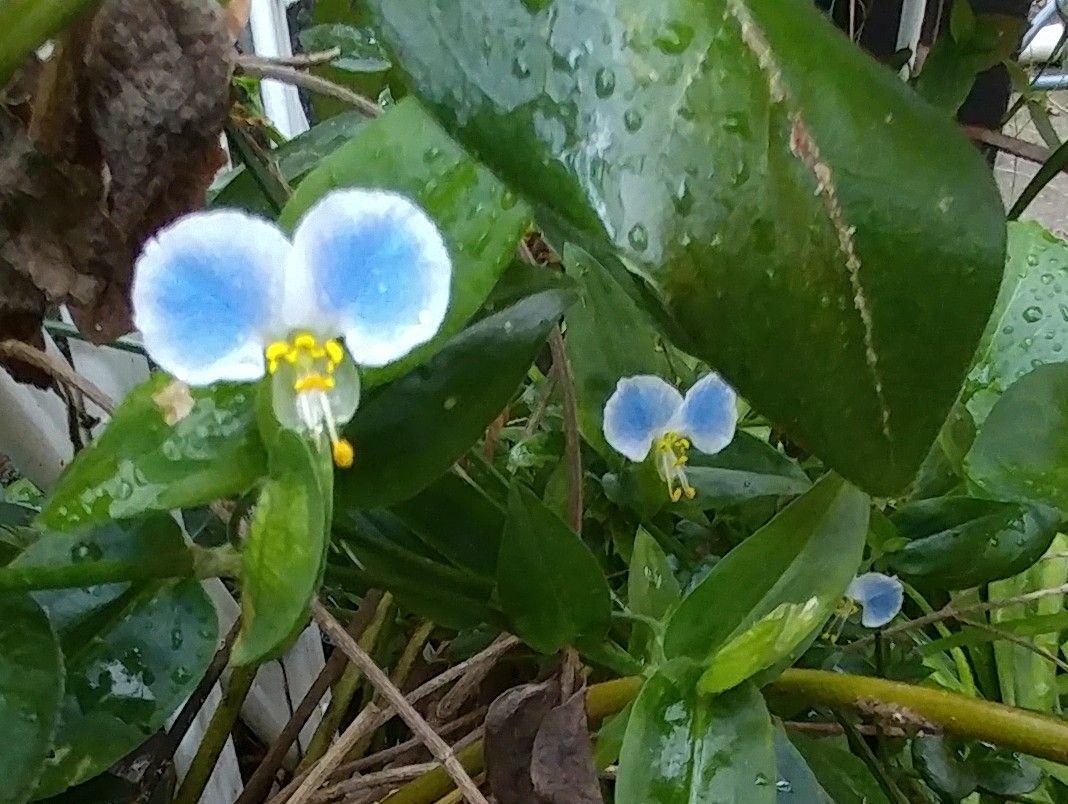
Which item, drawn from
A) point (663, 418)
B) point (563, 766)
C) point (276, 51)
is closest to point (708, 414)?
point (663, 418)

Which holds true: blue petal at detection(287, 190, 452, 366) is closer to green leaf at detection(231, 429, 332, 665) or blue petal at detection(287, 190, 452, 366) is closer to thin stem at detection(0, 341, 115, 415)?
green leaf at detection(231, 429, 332, 665)

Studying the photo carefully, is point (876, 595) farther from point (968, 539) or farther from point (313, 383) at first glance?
point (313, 383)

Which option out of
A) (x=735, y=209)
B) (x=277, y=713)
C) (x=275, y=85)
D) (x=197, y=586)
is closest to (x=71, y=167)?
(x=197, y=586)

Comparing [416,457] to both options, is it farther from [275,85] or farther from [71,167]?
[275,85]

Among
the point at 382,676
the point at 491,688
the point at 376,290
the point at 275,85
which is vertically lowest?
the point at 491,688

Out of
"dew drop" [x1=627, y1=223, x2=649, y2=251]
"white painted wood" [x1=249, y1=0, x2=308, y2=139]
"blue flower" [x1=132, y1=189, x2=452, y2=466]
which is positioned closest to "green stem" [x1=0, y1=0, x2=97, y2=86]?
→ "blue flower" [x1=132, y1=189, x2=452, y2=466]
